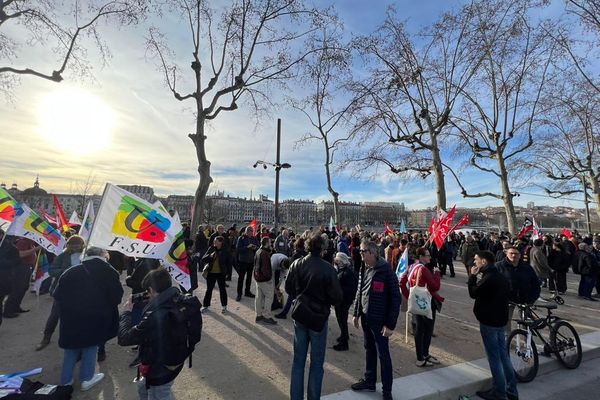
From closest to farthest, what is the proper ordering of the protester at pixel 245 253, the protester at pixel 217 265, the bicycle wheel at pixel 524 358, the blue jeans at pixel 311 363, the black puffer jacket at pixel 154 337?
the black puffer jacket at pixel 154 337
the blue jeans at pixel 311 363
the bicycle wheel at pixel 524 358
the protester at pixel 217 265
the protester at pixel 245 253

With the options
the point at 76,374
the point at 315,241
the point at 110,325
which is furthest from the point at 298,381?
the point at 76,374

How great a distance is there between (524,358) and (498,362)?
1.25 m

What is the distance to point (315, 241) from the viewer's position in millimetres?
3539

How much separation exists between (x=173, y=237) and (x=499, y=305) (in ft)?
14.7

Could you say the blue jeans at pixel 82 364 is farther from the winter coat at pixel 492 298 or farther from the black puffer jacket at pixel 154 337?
the winter coat at pixel 492 298

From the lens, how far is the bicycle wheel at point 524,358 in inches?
176

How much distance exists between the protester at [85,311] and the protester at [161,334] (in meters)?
1.24

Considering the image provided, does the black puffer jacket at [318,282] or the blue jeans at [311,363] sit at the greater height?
the black puffer jacket at [318,282]

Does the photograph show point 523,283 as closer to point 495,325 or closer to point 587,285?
point 495,325

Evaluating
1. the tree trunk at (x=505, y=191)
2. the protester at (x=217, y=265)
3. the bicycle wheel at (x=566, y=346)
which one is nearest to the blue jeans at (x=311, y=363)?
the protester at (x=217, y=265)

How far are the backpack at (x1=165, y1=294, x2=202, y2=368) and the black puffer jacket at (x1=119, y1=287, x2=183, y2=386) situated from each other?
0.03 meters

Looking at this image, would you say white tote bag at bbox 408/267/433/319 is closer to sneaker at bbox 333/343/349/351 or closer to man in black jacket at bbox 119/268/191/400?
sneaker at bbox 333/343/349/351

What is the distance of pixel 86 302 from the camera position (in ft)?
11.9

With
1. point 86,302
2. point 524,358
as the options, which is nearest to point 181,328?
point 86,302
